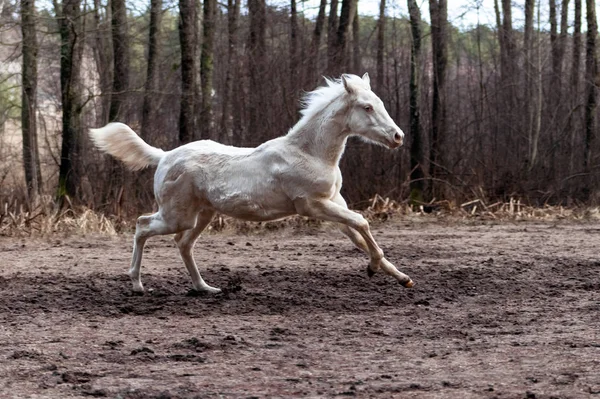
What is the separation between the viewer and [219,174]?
8.02m

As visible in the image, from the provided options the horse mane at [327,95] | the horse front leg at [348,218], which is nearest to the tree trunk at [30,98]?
the horse mane at [327,95]

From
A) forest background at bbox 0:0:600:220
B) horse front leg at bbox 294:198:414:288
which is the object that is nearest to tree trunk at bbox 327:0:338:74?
forest background at bbox 0:0:600:220

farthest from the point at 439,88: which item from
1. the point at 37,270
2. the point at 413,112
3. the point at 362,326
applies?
the point at 362,326

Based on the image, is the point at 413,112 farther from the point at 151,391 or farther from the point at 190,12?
the point at 151,391

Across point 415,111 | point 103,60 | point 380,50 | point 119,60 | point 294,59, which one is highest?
point 380,50

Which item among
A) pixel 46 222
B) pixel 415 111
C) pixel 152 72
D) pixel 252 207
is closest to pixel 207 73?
pixel 152 72

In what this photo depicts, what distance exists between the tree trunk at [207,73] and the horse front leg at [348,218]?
9.34m

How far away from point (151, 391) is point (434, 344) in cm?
213

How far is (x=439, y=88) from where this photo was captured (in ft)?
59.0

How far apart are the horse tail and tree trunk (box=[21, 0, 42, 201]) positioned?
649 cm

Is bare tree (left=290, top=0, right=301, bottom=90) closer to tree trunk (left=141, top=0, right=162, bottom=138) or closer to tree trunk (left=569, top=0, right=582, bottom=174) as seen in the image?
tree trunk (left=141, top=0, right=162, bottom=138)

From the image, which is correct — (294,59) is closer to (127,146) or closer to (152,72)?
(152,72)

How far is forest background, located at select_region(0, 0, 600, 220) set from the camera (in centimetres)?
1617

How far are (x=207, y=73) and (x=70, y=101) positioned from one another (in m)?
2.88
